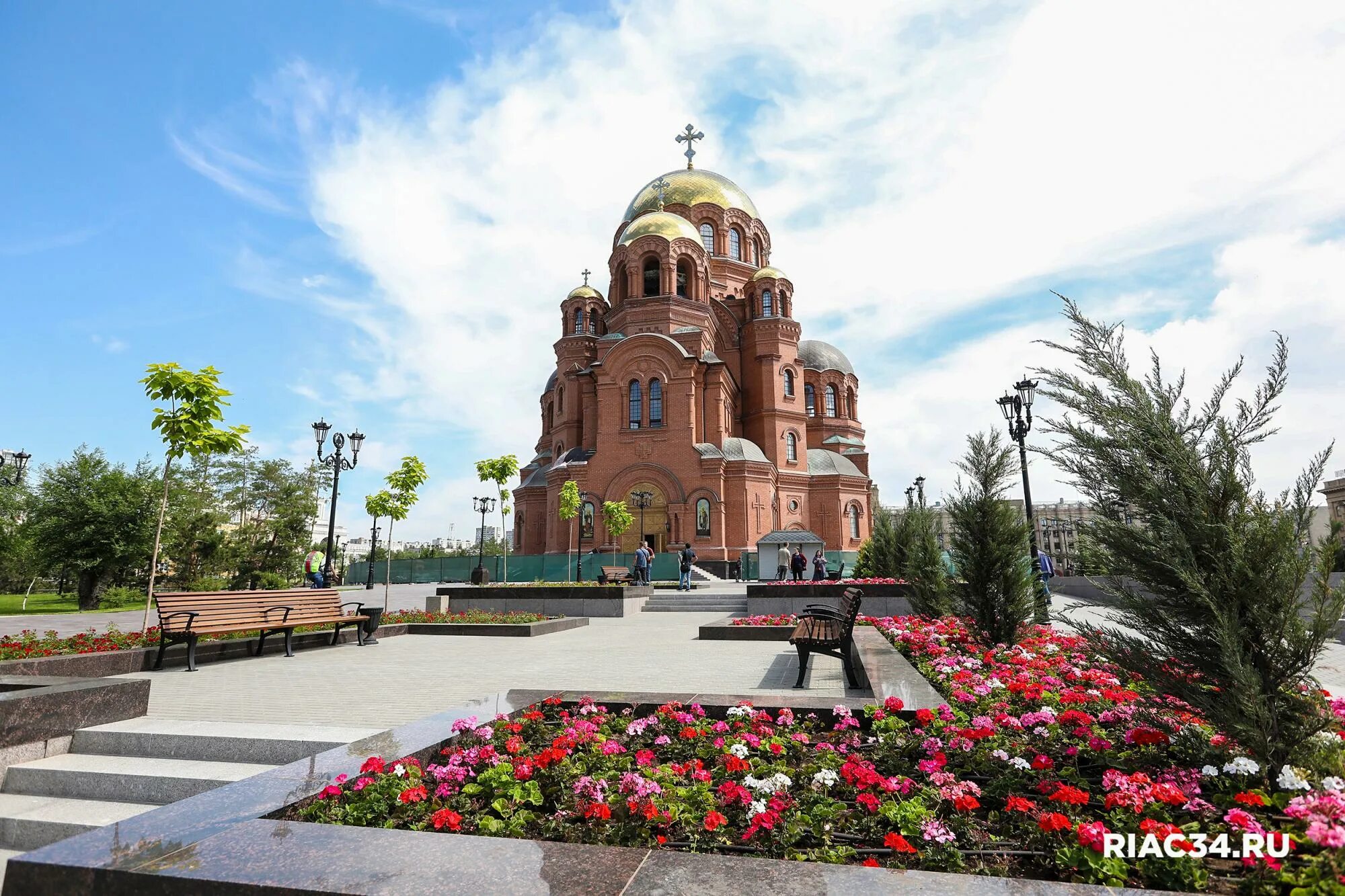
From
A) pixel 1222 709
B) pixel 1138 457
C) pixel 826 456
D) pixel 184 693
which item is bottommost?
pixel 184 693

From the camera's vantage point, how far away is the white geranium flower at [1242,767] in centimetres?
307

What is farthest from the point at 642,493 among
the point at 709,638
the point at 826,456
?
the point at 709,638

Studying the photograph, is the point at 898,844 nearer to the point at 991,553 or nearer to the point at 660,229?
A: the point at 991,553

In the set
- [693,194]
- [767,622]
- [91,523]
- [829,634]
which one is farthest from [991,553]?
[693,194]

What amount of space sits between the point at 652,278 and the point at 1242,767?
34436 millimetres

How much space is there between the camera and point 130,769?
185 inches

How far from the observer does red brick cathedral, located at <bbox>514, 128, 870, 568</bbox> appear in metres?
31.4

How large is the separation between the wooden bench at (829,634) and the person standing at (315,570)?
1320cm

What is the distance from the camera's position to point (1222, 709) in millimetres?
3221

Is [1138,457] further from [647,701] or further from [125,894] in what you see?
[125,894]

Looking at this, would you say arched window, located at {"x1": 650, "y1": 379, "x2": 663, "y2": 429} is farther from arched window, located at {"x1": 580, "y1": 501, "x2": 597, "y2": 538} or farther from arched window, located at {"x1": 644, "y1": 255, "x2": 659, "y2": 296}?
arched window, located at {"x1": 644, "y1": 255, "x2": 659, "y2": 296}

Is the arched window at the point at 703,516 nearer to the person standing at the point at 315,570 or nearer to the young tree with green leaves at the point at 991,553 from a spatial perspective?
the person standing at the point at 315,570

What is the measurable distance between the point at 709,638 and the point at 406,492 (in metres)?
9.66

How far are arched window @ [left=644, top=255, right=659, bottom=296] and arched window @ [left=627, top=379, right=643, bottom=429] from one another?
5.73 m
